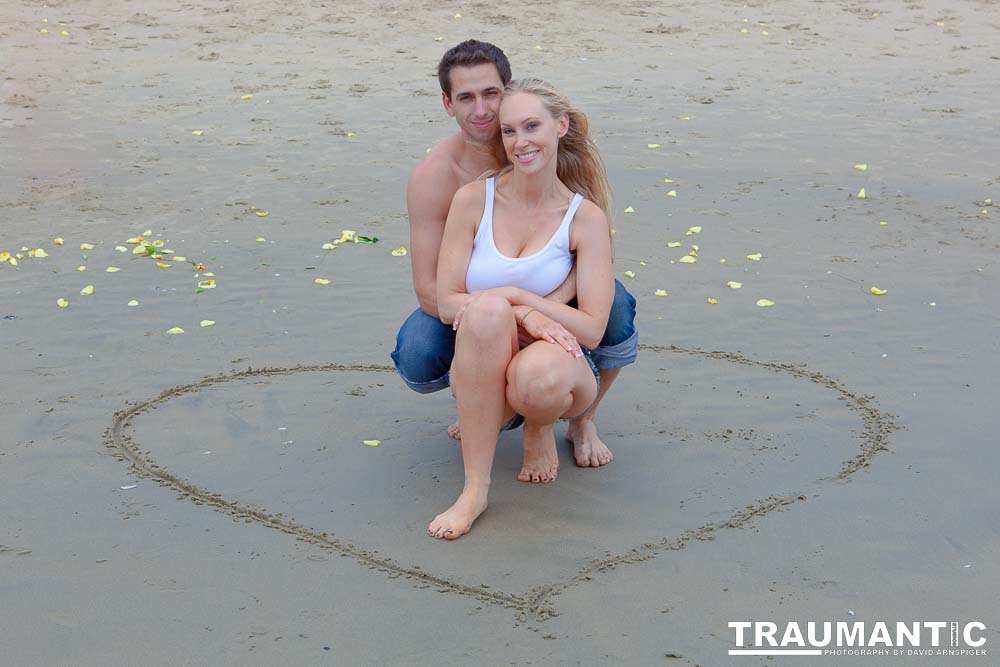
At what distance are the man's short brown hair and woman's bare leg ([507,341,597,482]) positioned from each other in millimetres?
912

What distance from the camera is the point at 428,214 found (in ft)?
13.4

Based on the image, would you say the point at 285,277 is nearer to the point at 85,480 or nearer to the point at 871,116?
the point at 85,480

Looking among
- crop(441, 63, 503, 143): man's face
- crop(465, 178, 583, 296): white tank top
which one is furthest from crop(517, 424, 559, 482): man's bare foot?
crop(441, 63, 503, 143): man's face

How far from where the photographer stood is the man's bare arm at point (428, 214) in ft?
13.4

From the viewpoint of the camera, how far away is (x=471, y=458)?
149 inches

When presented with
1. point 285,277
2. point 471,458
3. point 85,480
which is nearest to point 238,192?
point 285,277

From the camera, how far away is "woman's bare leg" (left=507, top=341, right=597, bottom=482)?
3.68 metres

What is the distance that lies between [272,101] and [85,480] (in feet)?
19.1

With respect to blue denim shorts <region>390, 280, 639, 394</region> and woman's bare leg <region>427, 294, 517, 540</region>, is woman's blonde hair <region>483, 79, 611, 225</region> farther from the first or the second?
woman's bare leg <region>427, 294, 517, 540</region>

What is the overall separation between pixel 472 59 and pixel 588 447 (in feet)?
4.44

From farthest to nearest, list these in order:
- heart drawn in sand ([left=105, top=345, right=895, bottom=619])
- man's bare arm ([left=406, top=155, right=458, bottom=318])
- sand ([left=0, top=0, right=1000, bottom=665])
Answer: man's bare arm ([left=406, top=155, right=458, bottom=318]) → heart drawn in sand ([left=105, top=345, right=895, bottom=619]) → sand ([left=0, top=0, right=1000, bottom=665])

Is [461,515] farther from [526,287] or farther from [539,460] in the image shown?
[526,287]

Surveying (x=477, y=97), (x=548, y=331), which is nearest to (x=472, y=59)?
(x=477, y=97)

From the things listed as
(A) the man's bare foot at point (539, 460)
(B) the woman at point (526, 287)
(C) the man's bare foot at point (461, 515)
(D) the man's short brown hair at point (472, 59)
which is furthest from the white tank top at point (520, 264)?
(C) the man's bare foot at point (461, 515)
